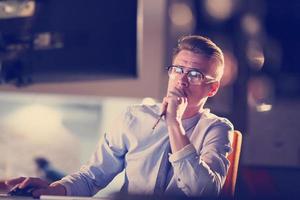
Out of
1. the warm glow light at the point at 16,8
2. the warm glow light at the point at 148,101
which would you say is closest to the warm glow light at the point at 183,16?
the warm glow light at the point at 148,101

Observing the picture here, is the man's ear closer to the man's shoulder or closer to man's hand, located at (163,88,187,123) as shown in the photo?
man's hand, located at (163,88,187,123)

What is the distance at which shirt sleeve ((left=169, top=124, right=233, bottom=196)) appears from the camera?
147 cm

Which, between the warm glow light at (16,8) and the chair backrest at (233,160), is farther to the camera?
the warm glow light at (16,8)

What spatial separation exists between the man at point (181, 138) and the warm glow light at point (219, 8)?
4.0 inches

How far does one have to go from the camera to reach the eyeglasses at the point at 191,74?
1499mm

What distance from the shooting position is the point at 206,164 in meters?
1.48

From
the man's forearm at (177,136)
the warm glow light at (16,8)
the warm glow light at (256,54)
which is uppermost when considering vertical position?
the warm glow light at (16,8)

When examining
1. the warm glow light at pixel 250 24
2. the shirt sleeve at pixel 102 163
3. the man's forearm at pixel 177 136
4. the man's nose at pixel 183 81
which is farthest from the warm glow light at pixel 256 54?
the shirt sleeve at pixel 102 163

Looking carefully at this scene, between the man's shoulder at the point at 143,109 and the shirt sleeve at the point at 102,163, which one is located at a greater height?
the man's shoulder at the point at 143,109

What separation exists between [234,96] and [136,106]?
38cm

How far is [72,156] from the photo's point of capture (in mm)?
1566

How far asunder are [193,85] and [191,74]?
43 mm

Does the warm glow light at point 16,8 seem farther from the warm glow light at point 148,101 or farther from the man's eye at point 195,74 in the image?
the man's eye at point 195,74

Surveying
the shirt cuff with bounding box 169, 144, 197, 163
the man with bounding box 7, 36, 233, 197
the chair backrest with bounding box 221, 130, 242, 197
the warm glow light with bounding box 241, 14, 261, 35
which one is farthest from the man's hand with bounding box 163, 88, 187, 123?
the warm glow light with bounding box 241, 14, 261, 35
